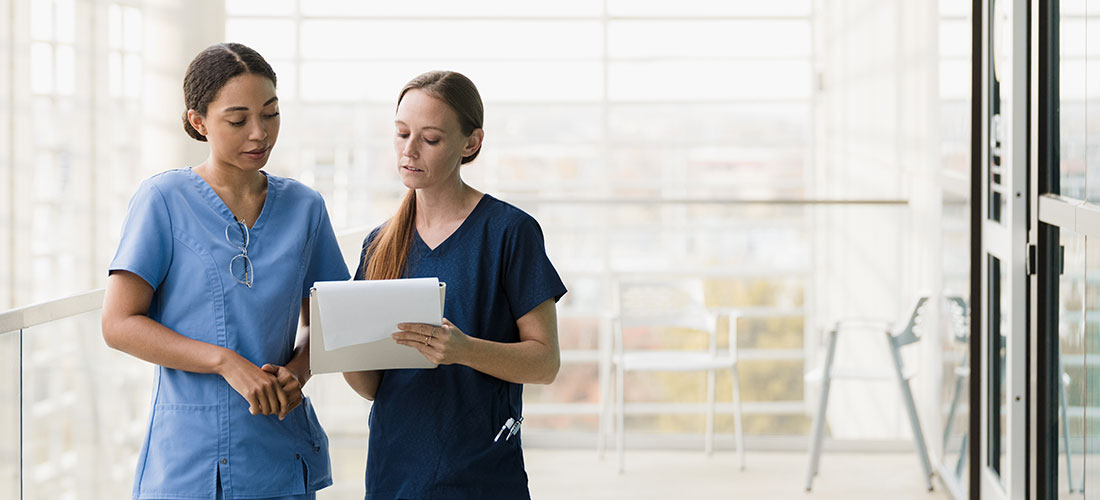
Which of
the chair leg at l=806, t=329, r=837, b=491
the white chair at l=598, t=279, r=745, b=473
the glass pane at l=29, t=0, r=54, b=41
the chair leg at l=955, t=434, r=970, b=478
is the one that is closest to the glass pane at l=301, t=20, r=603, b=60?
the glass pane at l=29, t=0, r=54, b=41

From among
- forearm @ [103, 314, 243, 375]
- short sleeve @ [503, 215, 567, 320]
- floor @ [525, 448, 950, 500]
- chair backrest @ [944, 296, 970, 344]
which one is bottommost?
floor @ [525, 448, 950, 500]

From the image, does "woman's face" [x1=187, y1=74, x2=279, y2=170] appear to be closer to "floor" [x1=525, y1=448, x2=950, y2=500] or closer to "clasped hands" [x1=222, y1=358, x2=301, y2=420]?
"clasped hands" [x1=222, y1=358, x2=301, y2=420]

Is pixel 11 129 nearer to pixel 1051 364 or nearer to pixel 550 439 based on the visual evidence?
pixel 550 439

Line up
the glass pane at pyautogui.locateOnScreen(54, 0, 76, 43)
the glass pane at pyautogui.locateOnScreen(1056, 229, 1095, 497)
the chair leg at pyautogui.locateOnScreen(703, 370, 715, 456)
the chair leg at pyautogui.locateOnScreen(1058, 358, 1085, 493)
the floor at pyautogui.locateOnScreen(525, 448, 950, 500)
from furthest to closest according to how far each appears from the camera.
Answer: the glass pane at pyautogui.locateOnScreen(54, 0, 76, 43), the chair leg at pyautogui.locateOnScreen(703, 370, 715, 456), the floor at pyautogui.locateOnScreen(525, 448, 950, 500), the chair leg at pyautogui.locateOnScreen(1058, 358, 1085, 493), the glass pane at pyautogui.locateOnScreen(1056, 229, 1095, 497)

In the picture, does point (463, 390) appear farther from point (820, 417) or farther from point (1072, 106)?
point (820, 417)

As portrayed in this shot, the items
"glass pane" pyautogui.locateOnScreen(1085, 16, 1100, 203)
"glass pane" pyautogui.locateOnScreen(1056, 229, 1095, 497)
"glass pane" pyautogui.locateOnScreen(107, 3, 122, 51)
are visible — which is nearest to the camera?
"glass pane" pyautogui.locateOnScreen(1085, 16, 1100, 203)

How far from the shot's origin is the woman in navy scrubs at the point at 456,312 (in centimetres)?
145

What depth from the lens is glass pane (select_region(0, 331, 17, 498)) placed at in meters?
1.58

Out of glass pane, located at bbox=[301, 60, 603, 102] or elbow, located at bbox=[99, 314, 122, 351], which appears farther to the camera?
glass pane, located at bbox=[301, 60, 603, 102]

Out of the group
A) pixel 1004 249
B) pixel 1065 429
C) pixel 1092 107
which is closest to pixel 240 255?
pixel 1092 107

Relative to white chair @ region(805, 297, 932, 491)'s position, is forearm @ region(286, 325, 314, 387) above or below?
above

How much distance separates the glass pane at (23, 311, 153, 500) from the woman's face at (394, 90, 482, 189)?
0.68 meters

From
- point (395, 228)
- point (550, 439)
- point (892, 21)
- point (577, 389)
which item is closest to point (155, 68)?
point (550, 439)

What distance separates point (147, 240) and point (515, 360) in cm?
48
